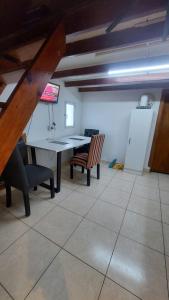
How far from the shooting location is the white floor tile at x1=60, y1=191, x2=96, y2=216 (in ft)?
6.77

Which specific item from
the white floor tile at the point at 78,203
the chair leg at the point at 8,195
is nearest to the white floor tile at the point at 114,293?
the white floor tile at the point at 78,203

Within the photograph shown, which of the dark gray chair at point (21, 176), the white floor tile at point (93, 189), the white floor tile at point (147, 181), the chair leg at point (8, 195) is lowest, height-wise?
the white floor tile at point (147, 181)

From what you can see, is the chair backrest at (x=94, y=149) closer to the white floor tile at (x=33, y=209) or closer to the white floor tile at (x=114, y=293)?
the white floor tile at (x=33, y=209)

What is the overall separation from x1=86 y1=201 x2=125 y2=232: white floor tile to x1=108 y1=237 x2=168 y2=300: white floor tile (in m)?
0.27

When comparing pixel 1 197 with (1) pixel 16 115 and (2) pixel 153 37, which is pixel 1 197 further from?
(2) pixel 153 37

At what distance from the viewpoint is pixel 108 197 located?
8.00 ft

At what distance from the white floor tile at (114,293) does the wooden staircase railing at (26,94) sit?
1248 millimetres

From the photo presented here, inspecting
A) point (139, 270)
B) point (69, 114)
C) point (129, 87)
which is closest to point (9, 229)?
point (139, 270)

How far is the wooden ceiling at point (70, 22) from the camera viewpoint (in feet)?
2.85

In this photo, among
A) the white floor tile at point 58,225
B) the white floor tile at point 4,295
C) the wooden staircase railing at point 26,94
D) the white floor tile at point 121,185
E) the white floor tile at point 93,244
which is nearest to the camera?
the wooden staircase railing at point 26,94

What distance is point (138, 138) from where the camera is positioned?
339 centimetres

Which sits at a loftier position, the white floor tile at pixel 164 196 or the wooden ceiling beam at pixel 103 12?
the wooden ceiling beam at pixel 103 12

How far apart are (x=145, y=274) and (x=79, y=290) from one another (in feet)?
1.99

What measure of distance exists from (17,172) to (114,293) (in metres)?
1.48
